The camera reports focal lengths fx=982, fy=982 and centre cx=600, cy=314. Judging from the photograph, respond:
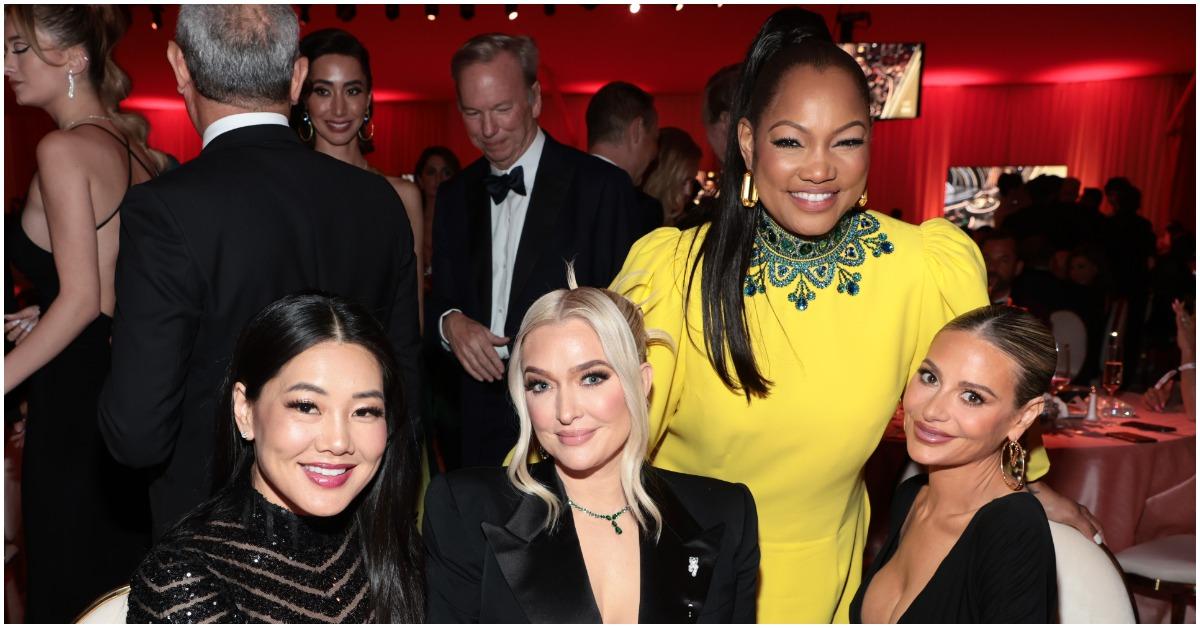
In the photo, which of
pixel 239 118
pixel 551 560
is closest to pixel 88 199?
pixel 239 118

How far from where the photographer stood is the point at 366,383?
66.3 inches

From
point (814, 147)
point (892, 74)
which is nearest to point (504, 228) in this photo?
point (814, 147)

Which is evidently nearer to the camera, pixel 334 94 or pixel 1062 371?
pixel 334 94

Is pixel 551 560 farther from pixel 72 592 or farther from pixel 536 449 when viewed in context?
pixel 72 592

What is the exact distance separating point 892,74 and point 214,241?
7757 mm

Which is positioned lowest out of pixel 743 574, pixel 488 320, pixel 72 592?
pixel 72 592

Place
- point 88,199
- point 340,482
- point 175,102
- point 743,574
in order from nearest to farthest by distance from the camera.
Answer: point 340,482
point 743,574
point 88,199
point 175,102

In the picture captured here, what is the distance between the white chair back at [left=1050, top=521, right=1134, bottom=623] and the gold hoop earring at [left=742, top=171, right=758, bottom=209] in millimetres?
868

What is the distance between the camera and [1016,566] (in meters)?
1.64

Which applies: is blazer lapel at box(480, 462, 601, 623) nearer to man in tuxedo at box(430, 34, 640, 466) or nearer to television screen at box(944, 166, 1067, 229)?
man in tuxedo at box(430, 34, 640, 466)

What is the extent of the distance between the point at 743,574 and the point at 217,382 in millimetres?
1109

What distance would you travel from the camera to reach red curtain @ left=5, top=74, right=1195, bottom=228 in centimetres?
1359

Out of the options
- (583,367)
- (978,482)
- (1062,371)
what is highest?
A: (583,367)

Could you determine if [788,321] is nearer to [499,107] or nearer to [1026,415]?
[1026,415]
